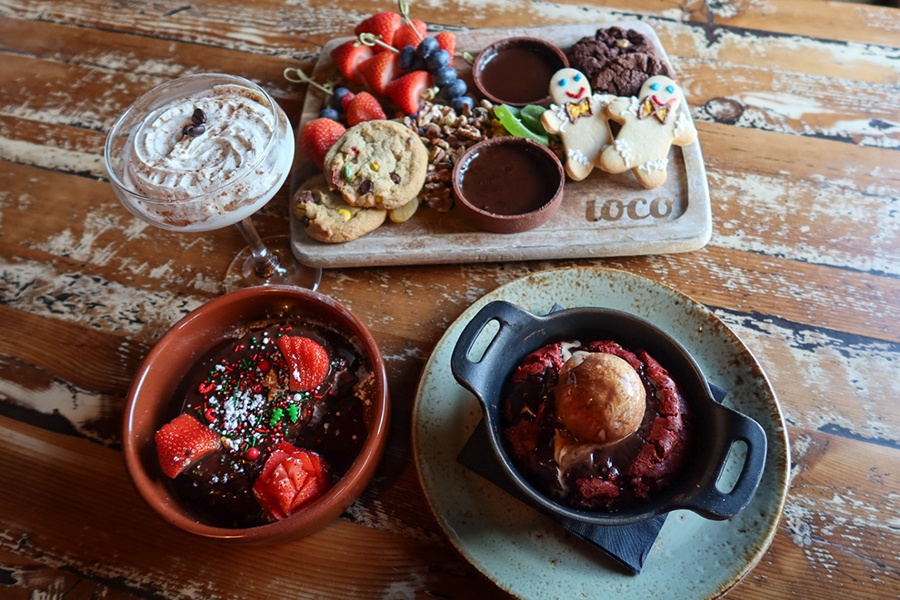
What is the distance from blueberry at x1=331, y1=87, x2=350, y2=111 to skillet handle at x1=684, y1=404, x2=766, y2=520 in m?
1.35

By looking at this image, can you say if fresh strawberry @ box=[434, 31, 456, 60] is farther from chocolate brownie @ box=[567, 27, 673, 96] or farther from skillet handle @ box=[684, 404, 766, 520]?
skillet handle @ box=[684, 404, 766, 520]

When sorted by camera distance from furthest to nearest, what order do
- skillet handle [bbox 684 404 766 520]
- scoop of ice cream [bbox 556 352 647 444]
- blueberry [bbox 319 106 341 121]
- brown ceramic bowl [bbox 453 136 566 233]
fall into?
blueberry [bbox 319 106 341 121]
brown ceramic bowl [bbox 453 136 566 233]
scoop of ice cream [bbox 556 352 647 444]
skillet handle [bbox 684 404 766 520]

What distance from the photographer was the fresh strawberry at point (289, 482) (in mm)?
1187

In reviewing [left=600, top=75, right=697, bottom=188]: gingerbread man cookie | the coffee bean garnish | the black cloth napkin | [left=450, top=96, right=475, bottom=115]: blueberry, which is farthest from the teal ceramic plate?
the coffee bean garnish

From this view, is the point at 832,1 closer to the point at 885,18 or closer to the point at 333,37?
the point at 885,18

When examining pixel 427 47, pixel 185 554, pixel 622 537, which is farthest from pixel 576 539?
pixel 427 47

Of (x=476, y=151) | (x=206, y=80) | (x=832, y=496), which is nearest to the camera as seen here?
(x=832, y=496)

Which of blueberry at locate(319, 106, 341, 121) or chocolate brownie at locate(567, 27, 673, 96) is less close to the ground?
chocolate brownie at locate(567, 27, 673, 96)

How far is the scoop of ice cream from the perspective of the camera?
106cm

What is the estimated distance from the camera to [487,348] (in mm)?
1177

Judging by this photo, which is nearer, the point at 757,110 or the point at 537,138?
the point at 537,138

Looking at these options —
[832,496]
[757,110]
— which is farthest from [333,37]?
[832,496]

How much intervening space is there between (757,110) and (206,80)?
5.03ft

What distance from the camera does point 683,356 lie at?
Result: 117 cm
